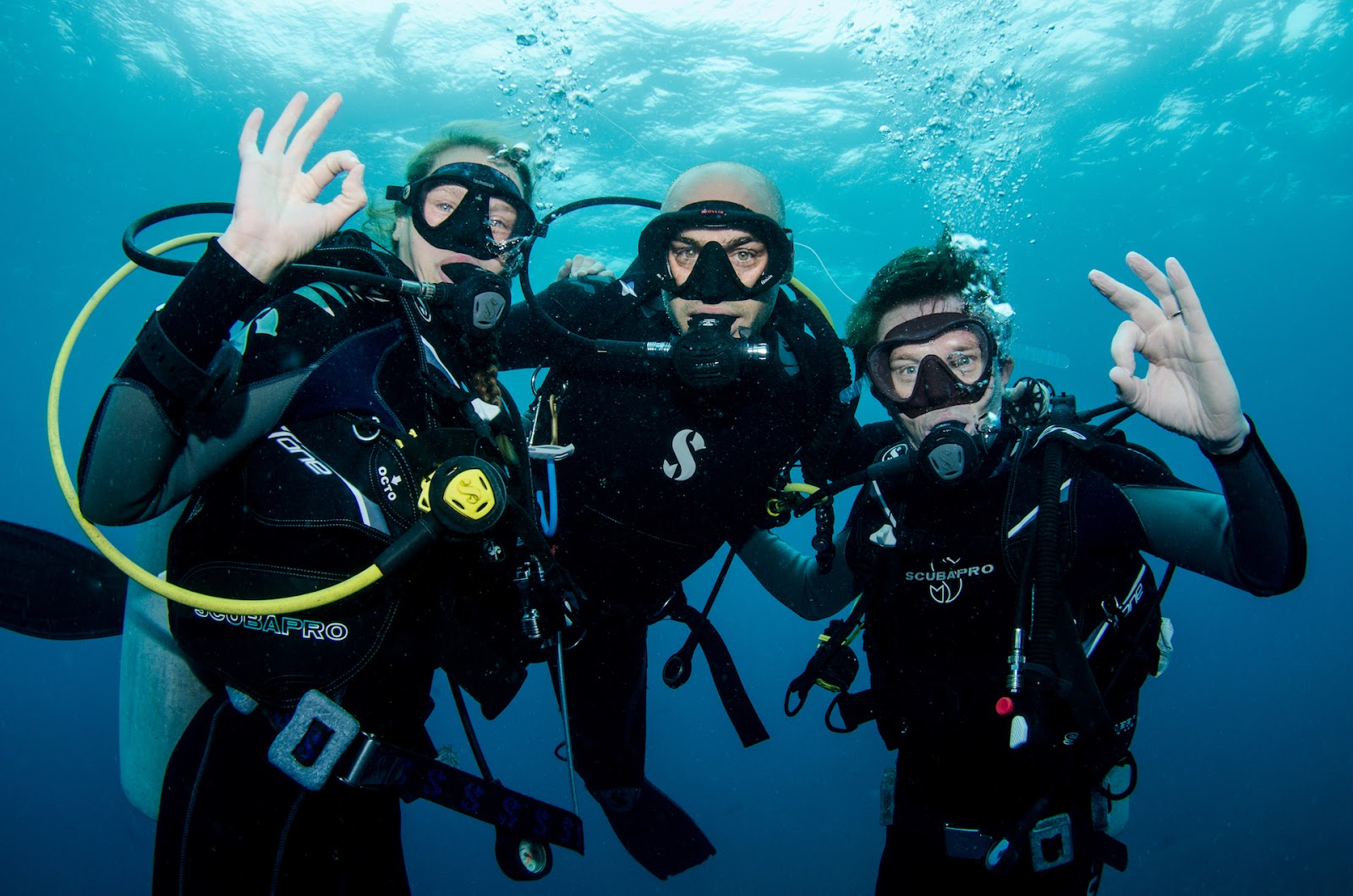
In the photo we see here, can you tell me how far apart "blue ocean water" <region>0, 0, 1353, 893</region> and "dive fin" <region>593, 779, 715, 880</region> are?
3.74m

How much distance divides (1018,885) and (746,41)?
13561 mm

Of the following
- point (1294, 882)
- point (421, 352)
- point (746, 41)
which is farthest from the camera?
point (1294, 882)

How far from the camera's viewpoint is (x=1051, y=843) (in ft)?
9.79

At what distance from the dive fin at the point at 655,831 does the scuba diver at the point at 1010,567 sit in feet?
5.12

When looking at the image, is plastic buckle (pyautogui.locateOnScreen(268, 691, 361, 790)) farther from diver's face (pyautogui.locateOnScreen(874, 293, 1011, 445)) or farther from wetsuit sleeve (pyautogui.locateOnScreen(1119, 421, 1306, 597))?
wetsuit sleeve (pyautogui.locateOnScreen(1119, 421, 1306, 597))

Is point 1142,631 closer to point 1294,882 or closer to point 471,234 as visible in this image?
point 471,234

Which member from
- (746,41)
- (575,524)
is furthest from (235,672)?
(746,41)

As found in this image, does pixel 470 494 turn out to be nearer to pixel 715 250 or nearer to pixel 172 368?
pixel 172 368

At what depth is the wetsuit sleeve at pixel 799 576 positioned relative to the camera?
361cm

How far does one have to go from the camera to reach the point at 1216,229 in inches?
1057

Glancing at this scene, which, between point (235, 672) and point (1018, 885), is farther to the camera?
→ point (1018, 885)

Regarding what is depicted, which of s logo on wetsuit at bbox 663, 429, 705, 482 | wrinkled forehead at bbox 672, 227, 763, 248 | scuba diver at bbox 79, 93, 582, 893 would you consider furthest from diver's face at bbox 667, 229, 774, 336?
scuba diver at bbox 79, 93, 582, 893

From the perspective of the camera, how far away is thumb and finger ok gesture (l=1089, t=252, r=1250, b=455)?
2.26 metres

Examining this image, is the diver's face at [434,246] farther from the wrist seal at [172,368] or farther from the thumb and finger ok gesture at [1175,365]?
the thumb and finger ok gesture at [1175,365]
